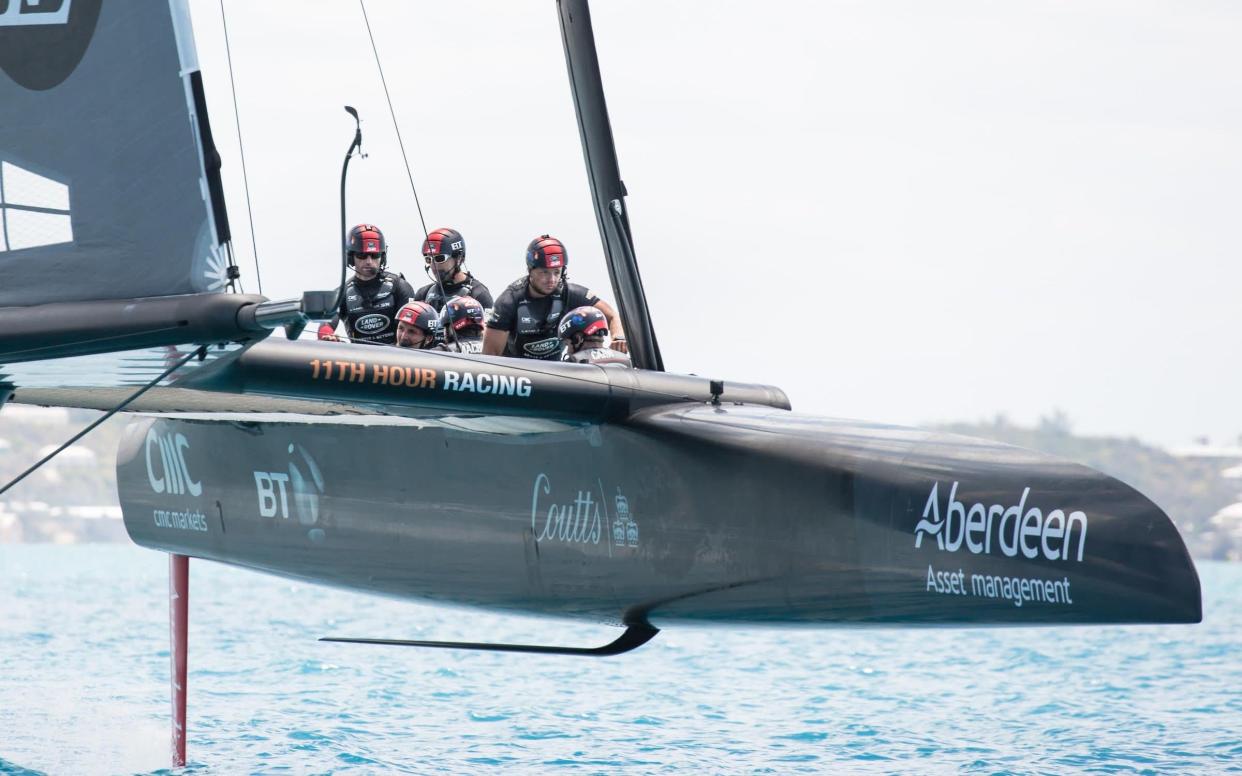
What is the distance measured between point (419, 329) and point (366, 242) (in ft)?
3.65

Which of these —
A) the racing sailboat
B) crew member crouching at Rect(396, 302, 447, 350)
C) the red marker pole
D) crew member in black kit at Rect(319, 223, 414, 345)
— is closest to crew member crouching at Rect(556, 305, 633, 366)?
the racing sailboat

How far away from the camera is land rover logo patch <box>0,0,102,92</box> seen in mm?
3602

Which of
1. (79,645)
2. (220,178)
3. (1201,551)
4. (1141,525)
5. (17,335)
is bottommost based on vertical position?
(1201,551)

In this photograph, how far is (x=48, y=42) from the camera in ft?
11.9

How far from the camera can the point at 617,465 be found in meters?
4.85

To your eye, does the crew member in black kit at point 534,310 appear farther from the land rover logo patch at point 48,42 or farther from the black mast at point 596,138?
the land rover logo patch at point 48,42

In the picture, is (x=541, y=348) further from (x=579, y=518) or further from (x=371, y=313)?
(x=371, y=313)

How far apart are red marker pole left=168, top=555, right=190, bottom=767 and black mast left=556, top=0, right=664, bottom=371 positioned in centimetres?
282

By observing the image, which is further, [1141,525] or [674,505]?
[674,505]

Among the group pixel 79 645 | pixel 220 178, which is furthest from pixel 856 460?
pixel 79 645

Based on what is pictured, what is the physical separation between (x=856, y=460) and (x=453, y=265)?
8.52ft

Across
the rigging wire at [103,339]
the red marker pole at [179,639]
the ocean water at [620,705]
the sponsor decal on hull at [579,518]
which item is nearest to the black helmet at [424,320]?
the sponsor decal on hull at [579,518]

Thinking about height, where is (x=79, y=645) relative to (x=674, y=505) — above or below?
below

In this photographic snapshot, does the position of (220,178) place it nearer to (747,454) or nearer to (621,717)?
(747,454)
